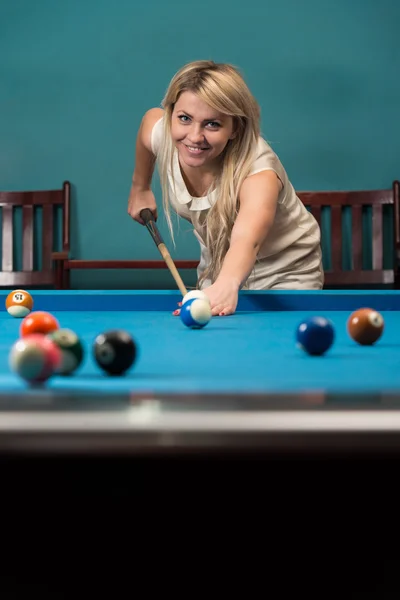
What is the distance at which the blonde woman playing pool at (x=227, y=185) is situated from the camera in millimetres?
1983

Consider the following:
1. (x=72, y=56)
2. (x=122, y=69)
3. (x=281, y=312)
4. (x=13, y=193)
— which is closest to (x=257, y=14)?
(x=122, y=69)

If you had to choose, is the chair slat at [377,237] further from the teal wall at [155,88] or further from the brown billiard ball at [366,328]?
the brown billiard ball at [366,328]

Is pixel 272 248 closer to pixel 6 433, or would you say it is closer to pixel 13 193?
pixel 6 433

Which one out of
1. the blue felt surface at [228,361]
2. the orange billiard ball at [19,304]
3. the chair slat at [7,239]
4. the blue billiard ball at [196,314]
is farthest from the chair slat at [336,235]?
the blue billiard ball at [196,314]

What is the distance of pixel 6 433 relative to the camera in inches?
22.3

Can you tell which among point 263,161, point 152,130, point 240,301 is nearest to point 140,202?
point 152,130

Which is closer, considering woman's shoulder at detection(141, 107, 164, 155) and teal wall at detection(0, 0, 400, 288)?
woman's shoulder at detection(141, 107, 164, 155)

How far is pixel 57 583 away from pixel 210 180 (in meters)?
1.80

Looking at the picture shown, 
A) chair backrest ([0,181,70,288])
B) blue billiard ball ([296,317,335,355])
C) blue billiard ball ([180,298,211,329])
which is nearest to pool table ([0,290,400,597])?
blue billiard ball ([296,317,335,355])

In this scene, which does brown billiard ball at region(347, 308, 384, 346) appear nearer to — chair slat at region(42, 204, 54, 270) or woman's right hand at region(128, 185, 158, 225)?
woman's right hand at region(128, 185, 158, 225)

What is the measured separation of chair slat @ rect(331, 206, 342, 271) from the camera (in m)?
4.19

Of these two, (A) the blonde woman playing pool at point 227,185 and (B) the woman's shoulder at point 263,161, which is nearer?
(A) the blonde woman playing pool at point 227,185

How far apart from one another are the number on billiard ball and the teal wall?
3.48 metres

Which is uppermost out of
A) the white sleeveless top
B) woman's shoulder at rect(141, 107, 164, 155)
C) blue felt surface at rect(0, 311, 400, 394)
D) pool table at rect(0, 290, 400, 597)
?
woman's shoulder at rect(141, 107, 164, 155)
